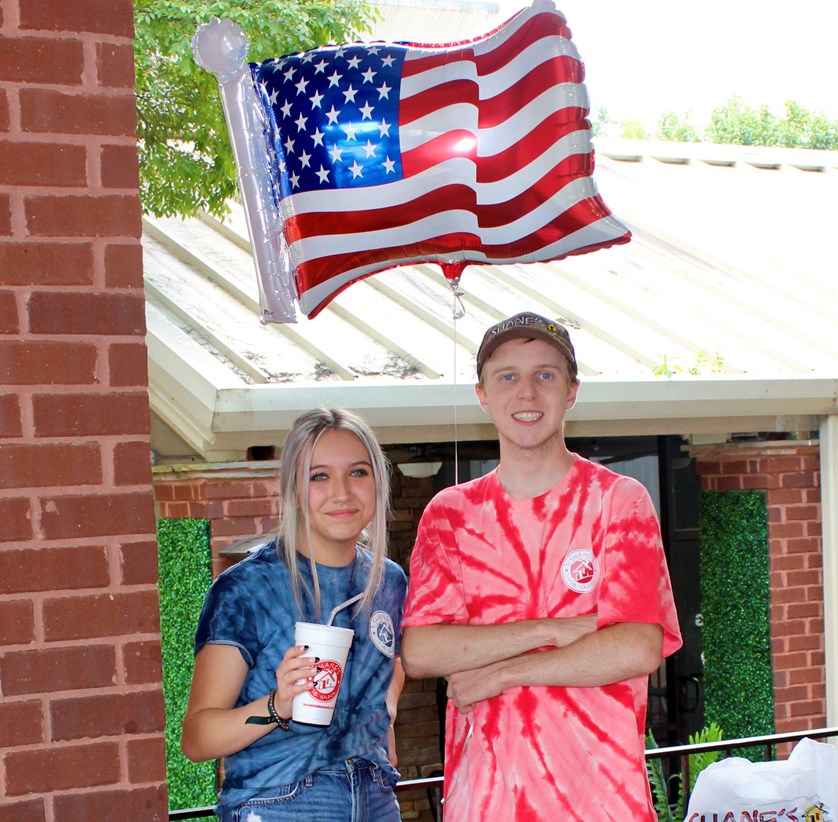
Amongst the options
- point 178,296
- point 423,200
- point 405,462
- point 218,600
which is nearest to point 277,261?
point 423,200

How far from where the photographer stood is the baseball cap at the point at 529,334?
2.62 meters

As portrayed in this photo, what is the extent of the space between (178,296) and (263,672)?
388cm

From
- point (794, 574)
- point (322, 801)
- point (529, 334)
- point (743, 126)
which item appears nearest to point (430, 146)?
point (529, 334)

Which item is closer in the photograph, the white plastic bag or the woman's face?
the woman's face

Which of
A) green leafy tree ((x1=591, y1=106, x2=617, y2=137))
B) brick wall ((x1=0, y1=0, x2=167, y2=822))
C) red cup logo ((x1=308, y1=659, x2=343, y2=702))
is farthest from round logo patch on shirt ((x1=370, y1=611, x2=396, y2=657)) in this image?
green leafy tree ((x1=591, y1=106, x2=617, y2=137))

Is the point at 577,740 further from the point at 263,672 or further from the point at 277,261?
the point at 277,261

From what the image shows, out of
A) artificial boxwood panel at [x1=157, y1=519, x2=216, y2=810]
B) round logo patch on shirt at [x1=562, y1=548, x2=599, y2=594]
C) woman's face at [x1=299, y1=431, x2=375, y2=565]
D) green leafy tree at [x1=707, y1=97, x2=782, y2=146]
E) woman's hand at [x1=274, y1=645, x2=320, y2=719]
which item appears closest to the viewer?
woman's hand at [x1=274, y1=645, x2=320, y2=719]

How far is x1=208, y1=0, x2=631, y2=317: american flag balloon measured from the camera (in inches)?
115

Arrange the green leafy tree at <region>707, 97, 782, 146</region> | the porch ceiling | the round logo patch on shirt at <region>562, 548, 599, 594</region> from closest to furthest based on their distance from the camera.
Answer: the round logo patch on shirt at <region>562, 548, 599, 594</region>, the porch ceiling, the green leafy tree at <region>707, 97, 782, 146</region>

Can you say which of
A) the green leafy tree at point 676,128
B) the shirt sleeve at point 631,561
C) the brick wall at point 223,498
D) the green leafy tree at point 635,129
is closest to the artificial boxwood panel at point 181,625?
the brick wall at point 223,498

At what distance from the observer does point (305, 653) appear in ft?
7.13

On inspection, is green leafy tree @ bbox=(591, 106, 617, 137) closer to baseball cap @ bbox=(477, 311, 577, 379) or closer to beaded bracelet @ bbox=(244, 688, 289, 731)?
baseball cap @ bbox=(477, 311, 577, 379)

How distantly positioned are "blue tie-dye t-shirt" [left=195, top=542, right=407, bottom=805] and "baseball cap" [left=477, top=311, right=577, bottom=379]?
0.62 meters

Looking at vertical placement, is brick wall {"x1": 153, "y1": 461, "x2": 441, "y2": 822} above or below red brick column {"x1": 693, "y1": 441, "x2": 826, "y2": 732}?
above
